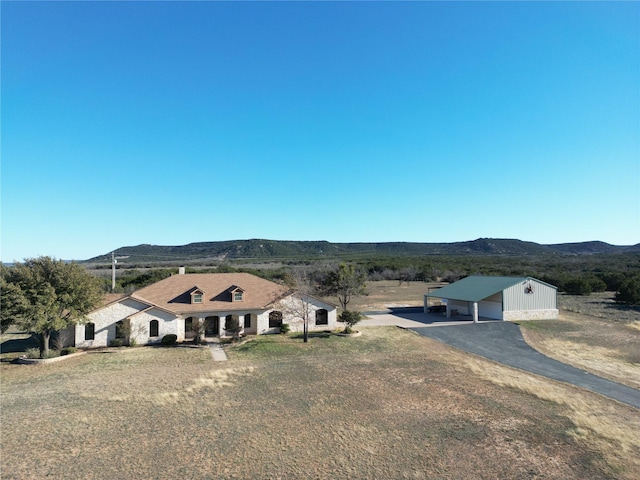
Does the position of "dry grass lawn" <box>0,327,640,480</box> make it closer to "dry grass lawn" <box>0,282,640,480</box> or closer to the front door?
"dry grass lawn" <box>0,282,640,480</box>

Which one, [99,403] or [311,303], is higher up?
[311,303]

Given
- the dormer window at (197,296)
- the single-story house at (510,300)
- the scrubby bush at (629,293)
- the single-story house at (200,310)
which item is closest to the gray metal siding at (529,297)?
the single-story house at (510,300)

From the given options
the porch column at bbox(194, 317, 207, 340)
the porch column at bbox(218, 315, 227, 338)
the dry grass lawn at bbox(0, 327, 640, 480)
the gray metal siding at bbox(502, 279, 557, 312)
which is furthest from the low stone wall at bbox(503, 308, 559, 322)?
the porch column at bbox(194, 317, 207, 340)

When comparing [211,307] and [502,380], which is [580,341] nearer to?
[502,380]

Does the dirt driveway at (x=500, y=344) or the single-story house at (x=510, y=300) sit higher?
the single-story house at (x=510, y=300)

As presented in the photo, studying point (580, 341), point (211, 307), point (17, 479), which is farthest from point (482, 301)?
point (17, 479)

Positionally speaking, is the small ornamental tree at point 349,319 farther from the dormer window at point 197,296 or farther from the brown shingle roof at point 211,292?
the dormer window at point 197,296

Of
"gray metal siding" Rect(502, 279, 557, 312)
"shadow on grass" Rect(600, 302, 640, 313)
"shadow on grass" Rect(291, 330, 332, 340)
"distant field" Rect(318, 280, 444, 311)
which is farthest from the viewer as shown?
"distant field" Rect(318, 280, 444, 311)
